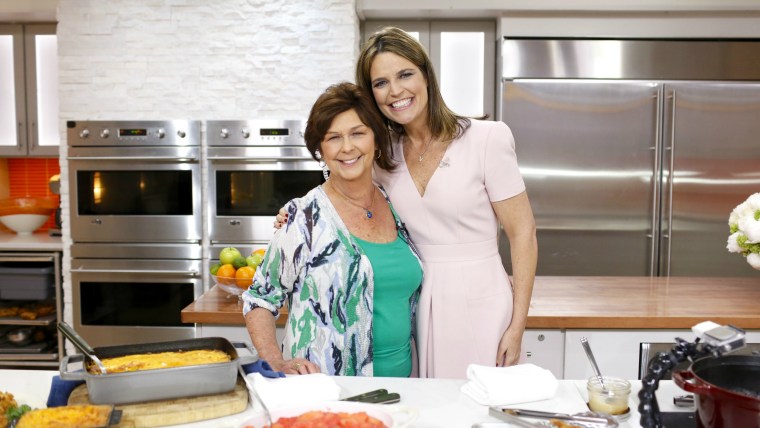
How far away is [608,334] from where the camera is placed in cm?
246

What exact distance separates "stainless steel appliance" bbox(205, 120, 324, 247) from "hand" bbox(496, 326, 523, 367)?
2354mm

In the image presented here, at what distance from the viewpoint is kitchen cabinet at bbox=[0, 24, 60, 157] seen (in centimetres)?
474

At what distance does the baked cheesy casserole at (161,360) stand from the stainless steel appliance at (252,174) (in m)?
2.75

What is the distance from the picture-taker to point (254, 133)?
13.9ft

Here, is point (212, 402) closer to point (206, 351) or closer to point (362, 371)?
point (206, 351)

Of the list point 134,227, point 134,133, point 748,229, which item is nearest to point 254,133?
point 134,133

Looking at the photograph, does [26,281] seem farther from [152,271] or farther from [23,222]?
[152,271]

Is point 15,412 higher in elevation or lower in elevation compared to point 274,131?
lower

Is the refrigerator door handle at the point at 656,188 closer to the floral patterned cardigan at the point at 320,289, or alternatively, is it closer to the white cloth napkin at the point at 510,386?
the floral patterned cardigan at the point at 320,289

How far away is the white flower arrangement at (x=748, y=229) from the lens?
242cm

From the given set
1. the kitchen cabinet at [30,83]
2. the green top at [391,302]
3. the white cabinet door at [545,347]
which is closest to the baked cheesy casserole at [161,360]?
the green top at [391,302]

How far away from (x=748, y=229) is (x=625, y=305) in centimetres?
51

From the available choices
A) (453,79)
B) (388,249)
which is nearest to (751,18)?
(453,79)

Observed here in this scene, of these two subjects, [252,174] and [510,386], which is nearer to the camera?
[510,386]
